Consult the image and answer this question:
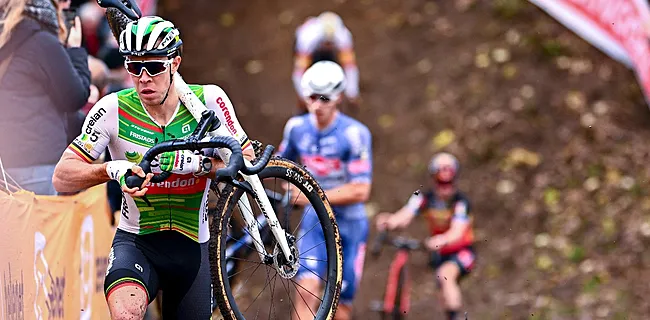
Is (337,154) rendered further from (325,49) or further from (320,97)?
(325,49)

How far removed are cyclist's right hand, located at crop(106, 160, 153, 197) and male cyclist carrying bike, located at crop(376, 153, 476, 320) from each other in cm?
651

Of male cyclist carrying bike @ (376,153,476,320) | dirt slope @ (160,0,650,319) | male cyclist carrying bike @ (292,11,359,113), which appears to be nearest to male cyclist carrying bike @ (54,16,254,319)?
male cyclist carrying bike @ (376,153,476,320)

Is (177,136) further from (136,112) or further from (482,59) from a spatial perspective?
(482,59)

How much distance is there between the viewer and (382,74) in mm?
18297

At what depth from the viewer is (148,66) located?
5.24 meters

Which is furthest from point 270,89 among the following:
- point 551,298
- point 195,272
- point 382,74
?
point 195,272

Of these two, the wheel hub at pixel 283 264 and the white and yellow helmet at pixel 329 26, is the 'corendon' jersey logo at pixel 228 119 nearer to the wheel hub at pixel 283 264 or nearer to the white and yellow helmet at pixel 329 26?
the wheel hub at pixel 283 264

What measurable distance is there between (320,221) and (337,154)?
3.33 meters

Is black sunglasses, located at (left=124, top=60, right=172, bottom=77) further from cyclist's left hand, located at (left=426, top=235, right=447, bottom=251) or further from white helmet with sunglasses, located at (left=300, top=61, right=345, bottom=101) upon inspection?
cyclist's left hand, located at (left=426, top=235, right=447, bottom=251)

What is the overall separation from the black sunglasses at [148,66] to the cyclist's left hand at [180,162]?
43 cm

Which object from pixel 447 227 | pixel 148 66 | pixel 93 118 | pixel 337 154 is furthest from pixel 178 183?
pixel 447 227

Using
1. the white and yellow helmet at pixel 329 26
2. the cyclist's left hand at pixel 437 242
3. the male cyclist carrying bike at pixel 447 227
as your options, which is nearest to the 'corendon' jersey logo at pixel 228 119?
the male cyclist carrying bike at pixel 447 227

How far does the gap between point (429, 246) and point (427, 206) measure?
23.4 inches

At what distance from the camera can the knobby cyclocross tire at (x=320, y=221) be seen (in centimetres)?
533
